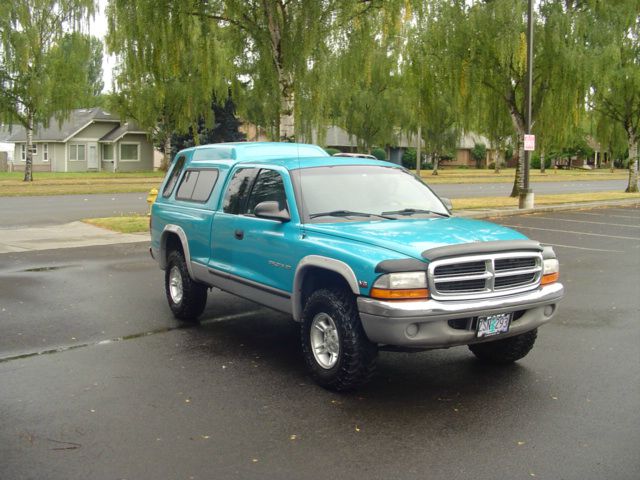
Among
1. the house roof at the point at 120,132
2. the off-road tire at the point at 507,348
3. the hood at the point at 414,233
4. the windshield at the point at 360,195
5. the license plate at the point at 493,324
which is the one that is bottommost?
the off-road tire at the point at 507,348

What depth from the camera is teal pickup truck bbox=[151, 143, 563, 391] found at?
5383 mm

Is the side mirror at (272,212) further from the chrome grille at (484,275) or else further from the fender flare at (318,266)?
the chrome grille at (484,275)

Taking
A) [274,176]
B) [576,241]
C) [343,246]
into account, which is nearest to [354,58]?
[576,241]

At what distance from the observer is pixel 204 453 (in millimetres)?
4527

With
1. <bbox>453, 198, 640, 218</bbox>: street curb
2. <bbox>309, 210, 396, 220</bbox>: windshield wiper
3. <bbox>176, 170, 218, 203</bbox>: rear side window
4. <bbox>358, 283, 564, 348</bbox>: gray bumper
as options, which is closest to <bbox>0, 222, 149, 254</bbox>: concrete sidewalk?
<bbox>176, 170, 218, 203</bbox>: rear side window

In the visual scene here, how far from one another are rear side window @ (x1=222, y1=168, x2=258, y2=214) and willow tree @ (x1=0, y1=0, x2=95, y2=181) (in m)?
32.1

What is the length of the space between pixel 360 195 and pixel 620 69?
25.9 metres

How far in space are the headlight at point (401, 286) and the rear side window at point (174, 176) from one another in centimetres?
425

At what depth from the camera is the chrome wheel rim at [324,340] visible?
580 centimetres

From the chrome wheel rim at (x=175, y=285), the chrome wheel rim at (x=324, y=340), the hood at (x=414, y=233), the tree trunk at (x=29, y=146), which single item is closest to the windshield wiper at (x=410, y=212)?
the hood at (x=414, y=233)

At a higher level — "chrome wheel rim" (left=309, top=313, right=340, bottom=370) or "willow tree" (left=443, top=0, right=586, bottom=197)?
"willow tree" (left=443, top=0, right=586, bottom=197)

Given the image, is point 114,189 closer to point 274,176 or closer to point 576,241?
point 576,241

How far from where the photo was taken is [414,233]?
5.89 metres

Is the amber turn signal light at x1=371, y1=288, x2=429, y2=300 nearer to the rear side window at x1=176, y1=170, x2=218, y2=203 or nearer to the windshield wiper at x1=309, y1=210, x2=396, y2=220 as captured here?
the windshield wiper at x1=309, y1=210, x2=396, y2=220
